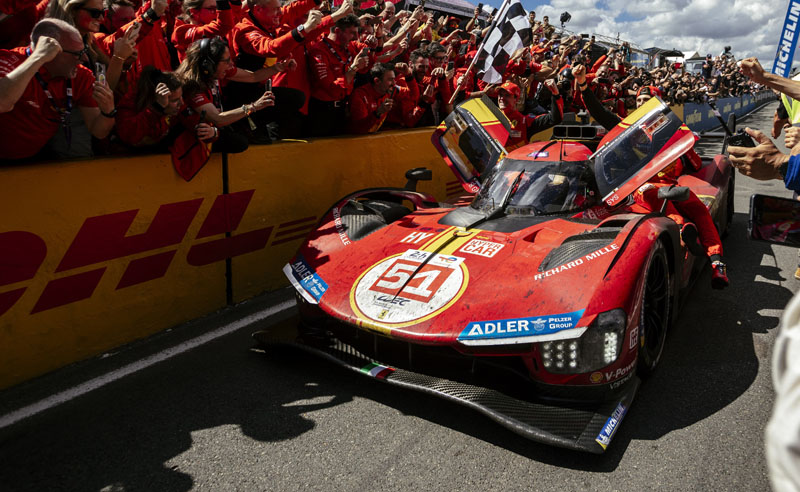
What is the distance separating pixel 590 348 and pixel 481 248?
1.01 meters

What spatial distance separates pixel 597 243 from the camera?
128 inches

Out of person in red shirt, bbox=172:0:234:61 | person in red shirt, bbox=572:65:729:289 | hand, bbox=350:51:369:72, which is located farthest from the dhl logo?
person in red shirt, bbox=572:65:729:289

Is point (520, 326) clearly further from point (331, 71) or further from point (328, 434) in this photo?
point (331, 71)

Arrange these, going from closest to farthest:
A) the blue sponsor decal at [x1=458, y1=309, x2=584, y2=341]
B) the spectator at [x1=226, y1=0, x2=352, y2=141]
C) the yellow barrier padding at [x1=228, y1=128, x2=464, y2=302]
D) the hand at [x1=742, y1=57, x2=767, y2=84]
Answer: the blue sponsor decal at [x1=458, y1=309, x2=584, y2=341], the hand at [x1=742, y1=57, x2=767, y2=84], the yellow barrier padding at [x1=228, y1=128, x2=464, y2=302], the spectator at [x1=226, y1=0, x2=352, y2=141]

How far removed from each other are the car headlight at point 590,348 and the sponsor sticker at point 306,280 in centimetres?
131

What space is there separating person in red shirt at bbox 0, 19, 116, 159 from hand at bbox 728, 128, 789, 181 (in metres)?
3.47

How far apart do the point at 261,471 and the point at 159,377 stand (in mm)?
1239

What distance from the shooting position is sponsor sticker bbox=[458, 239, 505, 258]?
11.4ft

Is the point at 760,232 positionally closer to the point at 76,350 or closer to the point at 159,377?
the point at 159,377

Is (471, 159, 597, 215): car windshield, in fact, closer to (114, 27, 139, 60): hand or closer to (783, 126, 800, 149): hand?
(783, 126, 800, 149): hand

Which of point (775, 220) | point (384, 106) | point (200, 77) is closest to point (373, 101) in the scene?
point (384, 106)

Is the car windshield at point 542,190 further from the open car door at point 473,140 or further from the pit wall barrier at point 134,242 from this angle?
the pit wall barrier at point 134,242

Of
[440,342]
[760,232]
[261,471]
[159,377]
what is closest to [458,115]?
[760,232]

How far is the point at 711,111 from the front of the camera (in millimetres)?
22953
